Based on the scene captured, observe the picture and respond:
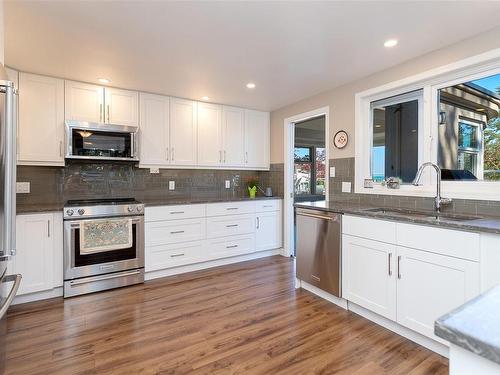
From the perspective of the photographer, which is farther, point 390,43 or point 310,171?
point 310,171

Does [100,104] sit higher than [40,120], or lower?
higher

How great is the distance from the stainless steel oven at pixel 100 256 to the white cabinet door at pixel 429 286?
260 cm

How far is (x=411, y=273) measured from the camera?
1964mm

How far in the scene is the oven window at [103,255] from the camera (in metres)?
2.75

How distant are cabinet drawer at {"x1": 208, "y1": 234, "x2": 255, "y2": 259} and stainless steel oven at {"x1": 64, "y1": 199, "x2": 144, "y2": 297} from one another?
914mm

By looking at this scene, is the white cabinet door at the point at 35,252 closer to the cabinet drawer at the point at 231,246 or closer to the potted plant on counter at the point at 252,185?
the cabinet drawer at the point at 231,246

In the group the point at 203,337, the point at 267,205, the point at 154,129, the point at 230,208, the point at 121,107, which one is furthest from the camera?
the point at 267,205

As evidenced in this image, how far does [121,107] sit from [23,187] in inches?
54.2

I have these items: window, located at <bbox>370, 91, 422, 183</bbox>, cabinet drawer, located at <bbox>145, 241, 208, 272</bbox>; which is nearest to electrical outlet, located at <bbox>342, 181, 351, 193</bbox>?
window, located at <bbox>370, 91, 422, 183</bbox>

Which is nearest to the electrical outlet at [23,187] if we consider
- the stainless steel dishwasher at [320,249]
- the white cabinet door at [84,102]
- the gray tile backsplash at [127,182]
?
the gray tile backsplash at [127,182]

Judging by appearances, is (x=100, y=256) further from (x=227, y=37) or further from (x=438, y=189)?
(x=438, y=189)

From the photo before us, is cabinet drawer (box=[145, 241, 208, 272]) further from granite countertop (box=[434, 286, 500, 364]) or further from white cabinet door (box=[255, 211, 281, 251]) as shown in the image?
granite countertop (box=[434, 286, 500, 364])

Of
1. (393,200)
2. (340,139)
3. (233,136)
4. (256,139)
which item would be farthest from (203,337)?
(256,139)

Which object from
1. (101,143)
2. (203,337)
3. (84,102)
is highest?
(84,102)
